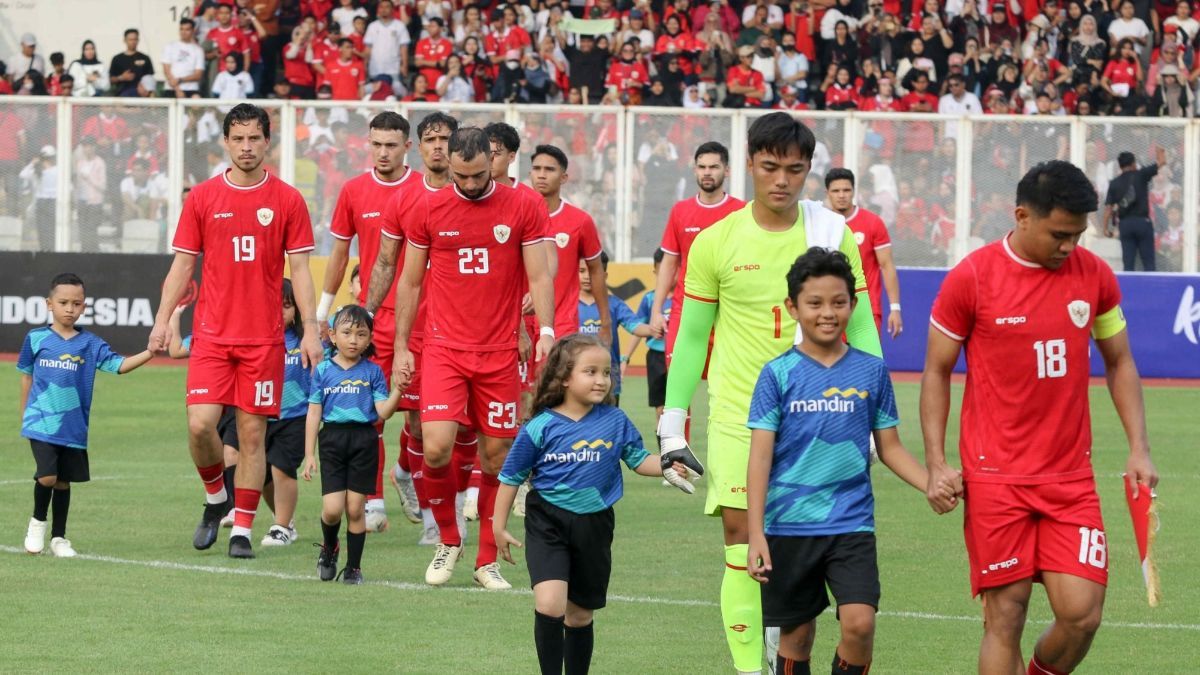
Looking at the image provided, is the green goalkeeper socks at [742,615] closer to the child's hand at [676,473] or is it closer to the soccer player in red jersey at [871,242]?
the child's hand at [676,473]

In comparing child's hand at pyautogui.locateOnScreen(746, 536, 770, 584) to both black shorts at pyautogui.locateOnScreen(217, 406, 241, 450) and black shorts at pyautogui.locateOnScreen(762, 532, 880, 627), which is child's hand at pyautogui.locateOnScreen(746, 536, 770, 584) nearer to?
black shorts at pyautogui.locateOnScreen(762, 532, 880, 627)

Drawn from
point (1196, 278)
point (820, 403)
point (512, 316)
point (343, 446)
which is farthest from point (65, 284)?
point (1196, 278)

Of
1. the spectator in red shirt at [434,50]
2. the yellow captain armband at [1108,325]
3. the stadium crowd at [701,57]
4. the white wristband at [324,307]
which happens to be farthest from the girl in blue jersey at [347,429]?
the spectator in red shirt at [434,50]

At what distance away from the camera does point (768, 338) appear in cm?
752

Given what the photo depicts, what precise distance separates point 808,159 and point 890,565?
4.45m

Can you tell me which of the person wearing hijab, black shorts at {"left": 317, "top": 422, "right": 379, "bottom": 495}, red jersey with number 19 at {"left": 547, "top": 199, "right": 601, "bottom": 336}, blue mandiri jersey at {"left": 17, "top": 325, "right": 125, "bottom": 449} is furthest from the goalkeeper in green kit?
the person wearing hijab

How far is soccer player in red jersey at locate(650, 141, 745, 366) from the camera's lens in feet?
47.8

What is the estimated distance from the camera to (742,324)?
7570 mm

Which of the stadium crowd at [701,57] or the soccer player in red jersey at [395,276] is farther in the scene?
the stadium crowd at [701,57]

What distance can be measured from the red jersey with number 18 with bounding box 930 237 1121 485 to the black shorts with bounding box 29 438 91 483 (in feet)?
20.5

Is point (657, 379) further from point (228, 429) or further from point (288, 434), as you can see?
point (288, 434)

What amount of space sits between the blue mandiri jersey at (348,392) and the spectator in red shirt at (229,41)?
19.3 metres

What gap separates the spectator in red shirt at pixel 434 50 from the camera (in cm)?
2958

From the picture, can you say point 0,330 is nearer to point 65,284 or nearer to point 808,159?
point 65,284
